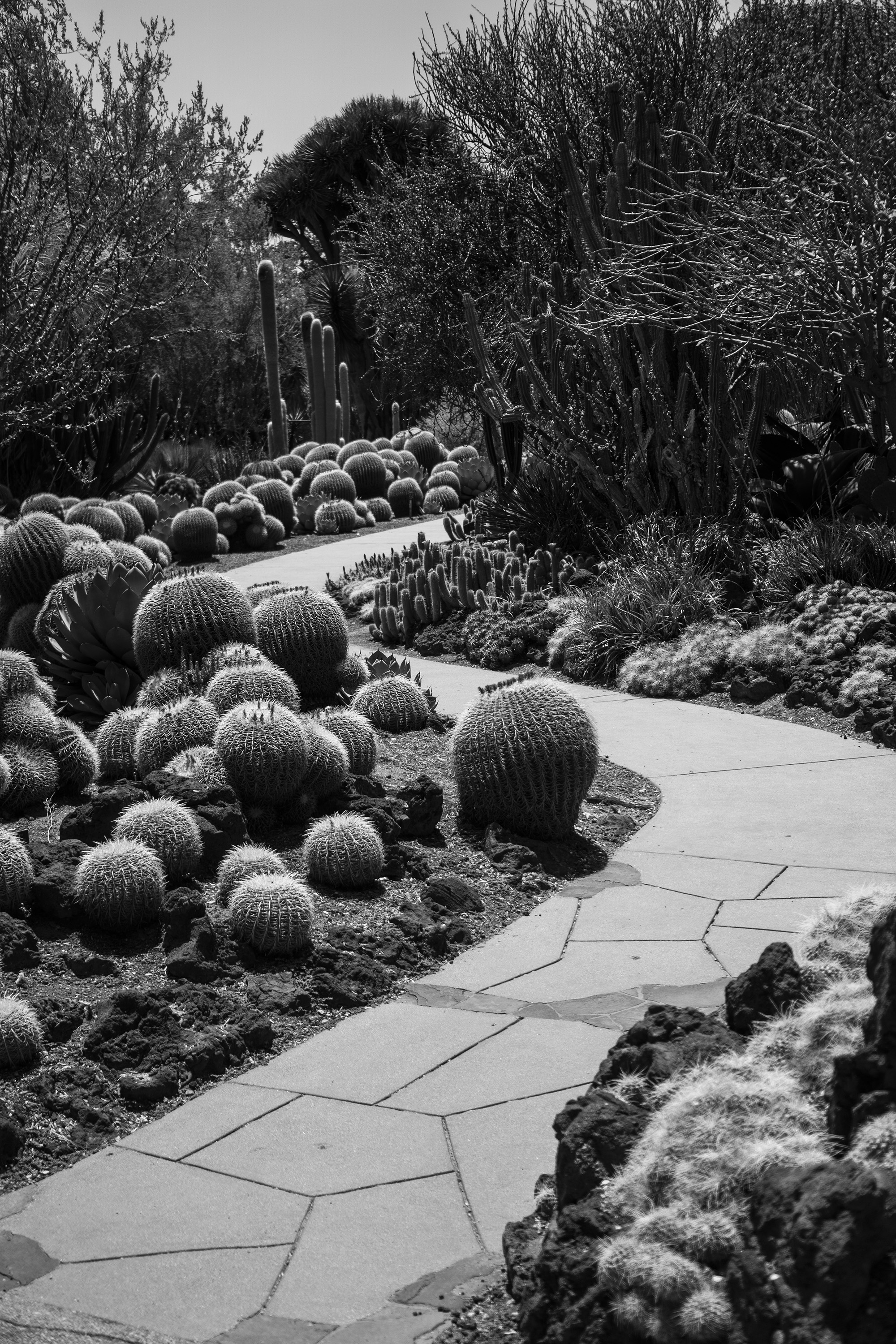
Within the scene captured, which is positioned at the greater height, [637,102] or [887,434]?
[637,102]

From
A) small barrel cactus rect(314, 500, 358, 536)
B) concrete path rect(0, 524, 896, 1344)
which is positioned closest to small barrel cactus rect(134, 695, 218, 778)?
concrete path rect(0, 524, 896, 1344)

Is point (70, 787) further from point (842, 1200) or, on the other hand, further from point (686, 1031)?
point (842, 1200)

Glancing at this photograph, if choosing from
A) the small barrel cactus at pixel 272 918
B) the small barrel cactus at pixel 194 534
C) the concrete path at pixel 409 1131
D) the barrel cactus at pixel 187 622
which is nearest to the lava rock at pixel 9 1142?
the concrete path at pixel 409 1131

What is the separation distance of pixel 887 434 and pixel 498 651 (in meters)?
5.01

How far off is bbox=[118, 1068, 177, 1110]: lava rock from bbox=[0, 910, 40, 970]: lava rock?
2.97ft

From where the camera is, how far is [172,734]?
21.5 ft

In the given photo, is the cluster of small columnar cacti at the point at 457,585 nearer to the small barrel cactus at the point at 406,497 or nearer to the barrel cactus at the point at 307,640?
the barrel cactus at the point at 307,640

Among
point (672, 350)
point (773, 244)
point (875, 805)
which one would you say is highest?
point (773, 244)

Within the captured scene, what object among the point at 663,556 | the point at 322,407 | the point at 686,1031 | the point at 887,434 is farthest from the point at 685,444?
the point at 322,407

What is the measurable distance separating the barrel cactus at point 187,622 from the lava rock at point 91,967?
303 cm

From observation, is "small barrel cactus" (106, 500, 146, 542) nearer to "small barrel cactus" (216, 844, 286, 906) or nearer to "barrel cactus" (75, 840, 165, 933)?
"small barrel cactus" (216, 844, 286, 906)

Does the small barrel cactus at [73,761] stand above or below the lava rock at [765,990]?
below

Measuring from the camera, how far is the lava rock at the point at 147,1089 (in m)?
4.01

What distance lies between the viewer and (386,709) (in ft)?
26.5
